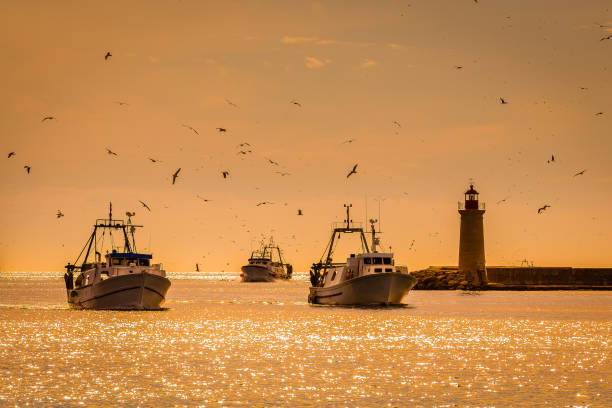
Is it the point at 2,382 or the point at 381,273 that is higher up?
the point at 381,273

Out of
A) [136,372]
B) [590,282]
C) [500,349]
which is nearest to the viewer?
[136,372]

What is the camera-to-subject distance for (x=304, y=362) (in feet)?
124

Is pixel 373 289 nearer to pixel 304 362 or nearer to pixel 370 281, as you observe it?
pixel 370 281

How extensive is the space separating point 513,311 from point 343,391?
186ft

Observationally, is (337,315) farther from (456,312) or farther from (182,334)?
(182,334)

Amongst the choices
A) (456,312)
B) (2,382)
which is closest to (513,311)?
(456,312)

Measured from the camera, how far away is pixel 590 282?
456 feet

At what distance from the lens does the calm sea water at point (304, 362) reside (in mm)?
28062

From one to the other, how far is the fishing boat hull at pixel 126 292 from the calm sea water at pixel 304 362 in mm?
1352

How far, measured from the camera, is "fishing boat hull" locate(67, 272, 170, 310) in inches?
2584

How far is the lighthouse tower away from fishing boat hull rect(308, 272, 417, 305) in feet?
130

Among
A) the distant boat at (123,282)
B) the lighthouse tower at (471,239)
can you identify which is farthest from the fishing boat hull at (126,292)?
the lighthouse tower at (471,239)

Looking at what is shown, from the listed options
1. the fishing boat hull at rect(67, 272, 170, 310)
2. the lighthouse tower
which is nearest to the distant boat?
the fishing boat hull at rect(67, 272, 170, 310)

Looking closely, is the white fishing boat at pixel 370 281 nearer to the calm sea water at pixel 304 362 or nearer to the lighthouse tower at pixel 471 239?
the calm sea water at pixel 304 362
